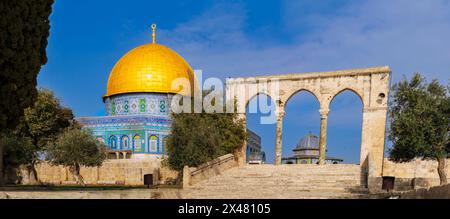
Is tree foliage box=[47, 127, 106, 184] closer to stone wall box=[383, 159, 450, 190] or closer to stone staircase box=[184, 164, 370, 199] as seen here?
stone staircase box=[184, 164, 370, 199]

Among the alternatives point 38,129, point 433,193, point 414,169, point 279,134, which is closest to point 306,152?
point 279,134

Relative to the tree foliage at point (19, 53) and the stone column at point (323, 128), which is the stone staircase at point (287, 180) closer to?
the stone column at point (323, 128)

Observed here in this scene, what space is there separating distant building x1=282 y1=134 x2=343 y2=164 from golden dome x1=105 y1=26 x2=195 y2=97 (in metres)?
13.2

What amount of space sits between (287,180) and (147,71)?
26398 mm

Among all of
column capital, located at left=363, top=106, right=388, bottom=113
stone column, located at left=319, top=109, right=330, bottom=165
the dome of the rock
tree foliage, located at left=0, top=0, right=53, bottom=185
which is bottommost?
stone column, located at left=319, top=109, right=330, bottom=165

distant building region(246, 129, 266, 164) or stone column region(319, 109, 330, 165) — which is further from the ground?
stone column region(319, 109, 330, 165)

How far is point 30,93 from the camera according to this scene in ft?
43.9

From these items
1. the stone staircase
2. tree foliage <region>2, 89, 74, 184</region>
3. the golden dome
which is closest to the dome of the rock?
the golden dome

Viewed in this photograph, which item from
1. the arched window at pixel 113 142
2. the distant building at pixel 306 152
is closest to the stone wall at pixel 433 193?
the distant building at pixel 306 152

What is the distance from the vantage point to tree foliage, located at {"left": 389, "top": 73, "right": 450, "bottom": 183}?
1794cm

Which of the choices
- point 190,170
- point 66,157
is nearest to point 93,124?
point 66,157

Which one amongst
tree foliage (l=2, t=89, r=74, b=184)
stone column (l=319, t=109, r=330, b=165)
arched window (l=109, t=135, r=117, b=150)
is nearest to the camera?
stone column (l=319, t=109, r=330, b=165)
